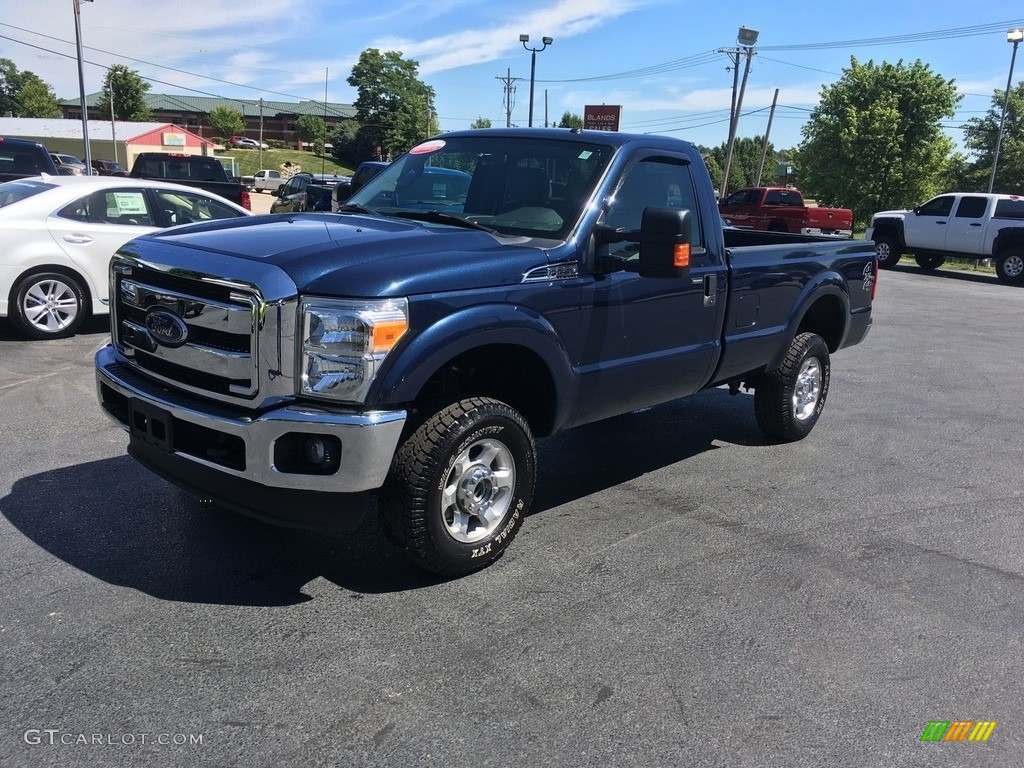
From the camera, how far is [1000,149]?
53875 mm

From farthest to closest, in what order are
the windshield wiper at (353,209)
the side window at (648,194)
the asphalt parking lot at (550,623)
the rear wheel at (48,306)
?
the rear wheel at (48,306)
the windshield wiper at (353,209)
the side window at (648,194)
the asphalt parking lot at (550,623)

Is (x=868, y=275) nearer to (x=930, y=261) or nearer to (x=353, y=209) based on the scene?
(x=353, y=209)

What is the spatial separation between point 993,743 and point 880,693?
14.9 inches

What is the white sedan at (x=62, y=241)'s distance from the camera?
8102 millimetres

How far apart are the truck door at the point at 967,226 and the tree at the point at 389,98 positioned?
7488 cm

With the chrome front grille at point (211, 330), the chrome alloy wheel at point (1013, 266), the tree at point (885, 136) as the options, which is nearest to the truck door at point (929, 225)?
the chrome alloy wheel at point (1013, 266)

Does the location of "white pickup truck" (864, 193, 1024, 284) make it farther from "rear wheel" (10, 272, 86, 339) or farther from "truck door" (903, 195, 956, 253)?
"rear wheel" (10, 272, 86, 339)

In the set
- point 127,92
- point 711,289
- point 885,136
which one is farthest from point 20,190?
point 127,92

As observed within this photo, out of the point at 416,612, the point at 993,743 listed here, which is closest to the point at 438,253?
the point at 416,612

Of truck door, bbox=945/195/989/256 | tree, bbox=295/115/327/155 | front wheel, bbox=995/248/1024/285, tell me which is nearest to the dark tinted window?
truck door, bbox=945/195/989/256

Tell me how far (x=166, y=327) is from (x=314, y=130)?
334ft

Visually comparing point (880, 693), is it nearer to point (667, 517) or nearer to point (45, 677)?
point (667, 517)

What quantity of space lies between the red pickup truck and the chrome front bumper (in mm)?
22545

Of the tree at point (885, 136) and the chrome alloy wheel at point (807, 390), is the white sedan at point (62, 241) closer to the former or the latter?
the chrome alloy wheel at point (807, 390)
